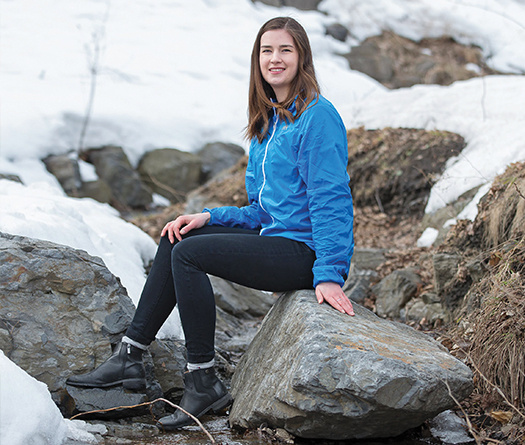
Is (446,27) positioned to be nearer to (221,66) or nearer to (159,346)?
(221,66)

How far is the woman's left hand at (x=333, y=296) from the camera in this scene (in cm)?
288

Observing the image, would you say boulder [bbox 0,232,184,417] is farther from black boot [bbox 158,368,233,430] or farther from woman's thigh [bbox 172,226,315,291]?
woman's thigh [bbox 172,226,315,291]

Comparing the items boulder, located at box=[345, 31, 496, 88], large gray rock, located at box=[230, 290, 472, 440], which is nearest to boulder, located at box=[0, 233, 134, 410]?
large gray rock, located at box=[230, 290, 472, 440]

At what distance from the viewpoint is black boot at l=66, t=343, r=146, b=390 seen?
Result: 2.95 metres

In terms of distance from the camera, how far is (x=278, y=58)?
326 cm

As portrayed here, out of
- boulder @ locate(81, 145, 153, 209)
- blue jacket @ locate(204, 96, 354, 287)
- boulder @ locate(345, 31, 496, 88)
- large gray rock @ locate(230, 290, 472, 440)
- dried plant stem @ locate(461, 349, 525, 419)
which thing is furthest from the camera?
boulder @ locate(345, 31, 496, 88)

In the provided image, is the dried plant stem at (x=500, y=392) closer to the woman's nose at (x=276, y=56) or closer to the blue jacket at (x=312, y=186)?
the blue jacket at (x=312, y=186)

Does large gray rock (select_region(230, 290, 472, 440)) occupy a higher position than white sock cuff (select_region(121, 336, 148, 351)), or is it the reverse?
large gray rock (select_region(230, 290, 472, 440))

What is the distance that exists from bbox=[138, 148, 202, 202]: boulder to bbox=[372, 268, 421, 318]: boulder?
26.9ft

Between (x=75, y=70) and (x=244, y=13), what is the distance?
813cm

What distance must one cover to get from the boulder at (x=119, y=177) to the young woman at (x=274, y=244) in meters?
9.50

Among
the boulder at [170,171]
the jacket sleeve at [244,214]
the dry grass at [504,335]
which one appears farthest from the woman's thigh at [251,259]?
the boulder at [170,171]

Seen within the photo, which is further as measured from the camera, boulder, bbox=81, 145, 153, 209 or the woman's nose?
boulder, bbox=81, 145, 153, 209

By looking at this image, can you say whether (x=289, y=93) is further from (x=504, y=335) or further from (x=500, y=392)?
(x=500, y=392)
